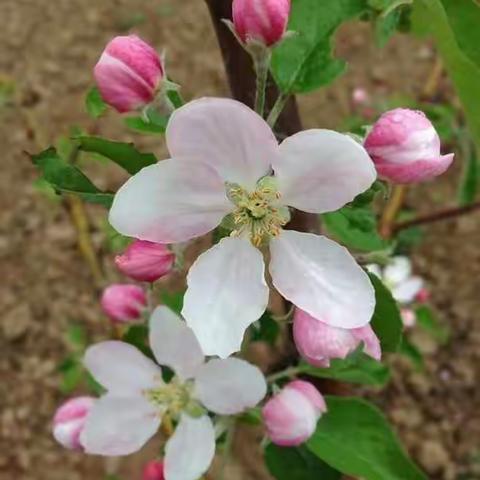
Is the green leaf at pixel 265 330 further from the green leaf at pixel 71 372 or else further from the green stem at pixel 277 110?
the green leaf at pixel 71 372

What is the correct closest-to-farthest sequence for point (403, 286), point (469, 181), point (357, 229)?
point (357, 229) < point (469, 181) < point (403, 286)

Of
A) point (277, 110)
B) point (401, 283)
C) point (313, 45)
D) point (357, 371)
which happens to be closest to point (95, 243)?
point (401, 283)

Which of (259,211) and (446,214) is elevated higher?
(259,211)

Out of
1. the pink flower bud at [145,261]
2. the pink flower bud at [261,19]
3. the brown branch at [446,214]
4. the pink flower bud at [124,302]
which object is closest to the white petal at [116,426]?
the pink flower bud at [124,302]

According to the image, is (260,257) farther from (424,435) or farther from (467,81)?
(424,435)

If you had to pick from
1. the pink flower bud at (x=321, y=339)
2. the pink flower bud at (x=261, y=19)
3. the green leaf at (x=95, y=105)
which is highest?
the pink flower bud at (x=261, y=19)

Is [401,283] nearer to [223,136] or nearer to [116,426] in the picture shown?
[116,426]

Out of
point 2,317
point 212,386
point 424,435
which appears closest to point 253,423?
point 212,386
